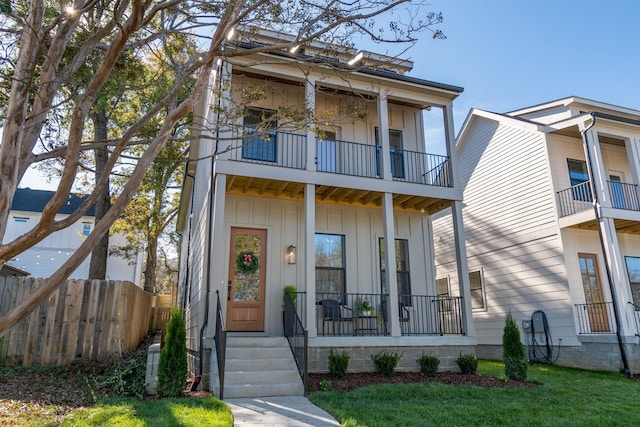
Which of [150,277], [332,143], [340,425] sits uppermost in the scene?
[332,143]

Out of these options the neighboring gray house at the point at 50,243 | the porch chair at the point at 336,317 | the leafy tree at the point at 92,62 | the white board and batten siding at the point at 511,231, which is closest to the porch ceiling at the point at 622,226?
the white board and batten siding at the point at 511,231

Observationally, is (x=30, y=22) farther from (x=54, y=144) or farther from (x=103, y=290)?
(x=103, y=290)

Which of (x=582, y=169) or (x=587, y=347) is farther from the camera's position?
(x=582, y=169)

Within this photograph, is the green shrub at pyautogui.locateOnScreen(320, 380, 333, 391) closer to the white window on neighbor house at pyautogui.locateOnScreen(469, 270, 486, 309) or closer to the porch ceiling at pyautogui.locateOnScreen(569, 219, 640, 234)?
the porch ceiling at pyautogui.locateOnScreen(569, 219, 640, 234)

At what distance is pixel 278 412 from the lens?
5281 millimetres

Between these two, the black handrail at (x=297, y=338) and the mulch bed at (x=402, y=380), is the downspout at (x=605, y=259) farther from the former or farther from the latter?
the black handrail at (x=297, y=338)

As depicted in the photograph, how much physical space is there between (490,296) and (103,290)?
11048 mm

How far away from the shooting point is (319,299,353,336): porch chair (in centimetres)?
895

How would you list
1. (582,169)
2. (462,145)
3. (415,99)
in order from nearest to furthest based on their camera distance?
(415,99) < (582,169) < (462,145)

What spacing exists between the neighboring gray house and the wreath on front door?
15.0 meters

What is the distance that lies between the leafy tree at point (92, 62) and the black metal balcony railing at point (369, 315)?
4.33 meters

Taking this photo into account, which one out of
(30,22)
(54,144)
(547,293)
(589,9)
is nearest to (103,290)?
(54,144)

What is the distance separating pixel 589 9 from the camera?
33.7 feet

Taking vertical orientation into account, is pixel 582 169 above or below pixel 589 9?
below
